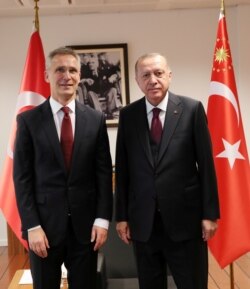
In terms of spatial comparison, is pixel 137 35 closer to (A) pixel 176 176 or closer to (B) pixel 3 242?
(B) pixel 3 242

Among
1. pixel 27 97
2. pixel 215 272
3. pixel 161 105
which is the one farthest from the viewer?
pixel 215 272

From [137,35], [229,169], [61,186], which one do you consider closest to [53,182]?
[61,186]

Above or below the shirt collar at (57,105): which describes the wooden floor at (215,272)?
below

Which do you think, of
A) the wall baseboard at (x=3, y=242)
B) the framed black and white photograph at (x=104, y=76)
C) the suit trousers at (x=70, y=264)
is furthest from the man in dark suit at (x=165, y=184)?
the wall baseboard at (x=3, y=242)

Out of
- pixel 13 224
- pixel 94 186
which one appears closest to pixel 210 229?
pixel 94 186

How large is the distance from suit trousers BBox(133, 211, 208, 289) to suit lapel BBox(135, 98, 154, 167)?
271 mm

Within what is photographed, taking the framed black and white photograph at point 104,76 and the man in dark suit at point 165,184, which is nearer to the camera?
the man in dark suit at point 165,184

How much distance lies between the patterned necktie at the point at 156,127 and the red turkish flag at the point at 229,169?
37.3 inches

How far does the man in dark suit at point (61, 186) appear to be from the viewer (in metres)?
1.64

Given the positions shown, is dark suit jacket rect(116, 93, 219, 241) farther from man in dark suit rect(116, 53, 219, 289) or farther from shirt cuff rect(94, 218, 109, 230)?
shirt cuff rect(94, 218, 109, 230)

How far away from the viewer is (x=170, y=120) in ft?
5.77

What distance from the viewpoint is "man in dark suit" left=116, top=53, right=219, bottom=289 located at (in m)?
1.73

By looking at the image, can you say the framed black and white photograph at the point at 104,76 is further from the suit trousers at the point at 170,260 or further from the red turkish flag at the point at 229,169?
the suit trousers at the point at 170,260

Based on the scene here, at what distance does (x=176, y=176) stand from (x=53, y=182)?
53 centimetres
